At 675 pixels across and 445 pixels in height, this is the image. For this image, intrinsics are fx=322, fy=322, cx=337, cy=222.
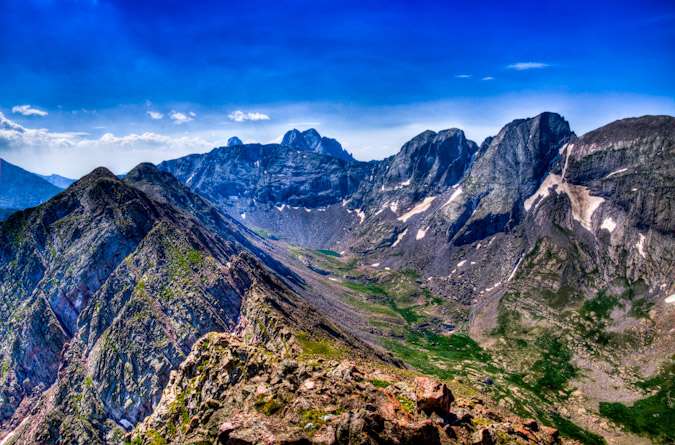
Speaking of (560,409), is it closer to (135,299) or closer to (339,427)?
(339,427)

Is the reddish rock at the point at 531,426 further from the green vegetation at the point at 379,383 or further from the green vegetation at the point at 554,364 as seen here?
the green vegetation at the point at 554,364

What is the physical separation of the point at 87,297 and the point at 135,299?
21.0m

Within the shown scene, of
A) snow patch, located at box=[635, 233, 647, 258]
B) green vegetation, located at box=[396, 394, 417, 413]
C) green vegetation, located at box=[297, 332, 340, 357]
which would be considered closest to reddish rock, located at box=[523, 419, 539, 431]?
green vegetation, located at box=[396, 394, 417, 413]

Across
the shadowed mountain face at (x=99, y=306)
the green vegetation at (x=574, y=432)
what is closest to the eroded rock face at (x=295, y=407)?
the shadowed mountain face at (x=99, y=306)

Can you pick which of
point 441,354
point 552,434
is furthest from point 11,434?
point 441,354

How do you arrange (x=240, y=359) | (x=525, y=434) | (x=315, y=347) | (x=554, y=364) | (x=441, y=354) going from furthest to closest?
(x=441, y=354) < (x=554, y=364) < (x=315, y=347) < (x=240, y=359) < (x=525, y=434)

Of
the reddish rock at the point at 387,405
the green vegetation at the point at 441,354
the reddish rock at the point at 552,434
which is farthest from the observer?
the green vegetation at the point at 441,354

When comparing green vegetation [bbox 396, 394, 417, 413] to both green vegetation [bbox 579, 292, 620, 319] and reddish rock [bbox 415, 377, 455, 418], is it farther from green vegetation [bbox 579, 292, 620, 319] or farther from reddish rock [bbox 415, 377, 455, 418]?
green vegetation [bbox 579, 292, 620, 319]

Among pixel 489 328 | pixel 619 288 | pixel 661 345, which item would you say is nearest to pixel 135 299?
pixel 489 328

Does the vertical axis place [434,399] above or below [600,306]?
above

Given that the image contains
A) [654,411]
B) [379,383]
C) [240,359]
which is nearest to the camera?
[240,359]

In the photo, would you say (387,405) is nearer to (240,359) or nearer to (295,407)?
(295,407)

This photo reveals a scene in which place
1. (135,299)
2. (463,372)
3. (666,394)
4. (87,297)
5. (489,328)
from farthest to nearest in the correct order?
(489,328) < (463,372) < (666,394) < (87,297) < (135,299)

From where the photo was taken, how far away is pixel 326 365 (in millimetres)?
50688
